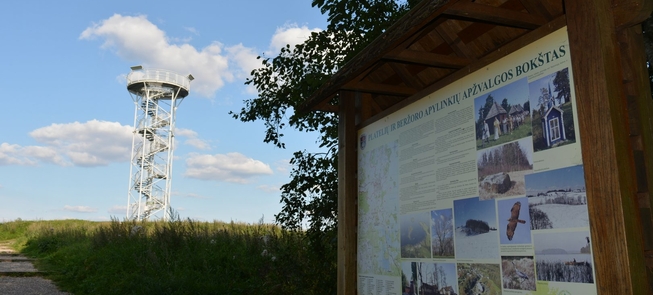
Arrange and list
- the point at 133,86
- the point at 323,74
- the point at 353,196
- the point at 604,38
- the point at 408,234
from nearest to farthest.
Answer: the point at 604,38
the point at 408,234
the point at 353,196
the point at 323,74
the point at 133,86

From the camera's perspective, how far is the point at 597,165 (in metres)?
2.61

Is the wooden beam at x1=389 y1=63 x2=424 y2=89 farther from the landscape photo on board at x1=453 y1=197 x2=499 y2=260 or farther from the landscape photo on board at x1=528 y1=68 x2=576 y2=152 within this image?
the landscape photo on board at x1=528 y1=68 x2=576 y2=152

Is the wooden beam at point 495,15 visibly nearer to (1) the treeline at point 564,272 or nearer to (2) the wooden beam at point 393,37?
(2) the wooden beam at point 393,37

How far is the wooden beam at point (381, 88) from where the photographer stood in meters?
4.85

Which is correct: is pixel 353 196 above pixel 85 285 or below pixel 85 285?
above

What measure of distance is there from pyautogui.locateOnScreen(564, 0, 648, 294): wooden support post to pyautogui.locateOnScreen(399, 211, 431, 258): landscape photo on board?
159cm

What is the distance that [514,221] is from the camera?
3.15 metres

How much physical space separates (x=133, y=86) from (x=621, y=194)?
41114mm

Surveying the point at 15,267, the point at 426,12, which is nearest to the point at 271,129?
the point at 426,12

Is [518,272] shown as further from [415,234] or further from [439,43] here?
[439,43]

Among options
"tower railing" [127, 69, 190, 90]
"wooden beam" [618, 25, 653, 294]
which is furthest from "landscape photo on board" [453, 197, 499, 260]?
"tower railing" [127, 69, 190, 90]

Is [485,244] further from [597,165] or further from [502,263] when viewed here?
[597,165]

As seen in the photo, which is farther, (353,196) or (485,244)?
(353,196)

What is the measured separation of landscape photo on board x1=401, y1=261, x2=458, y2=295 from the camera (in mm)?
3779
